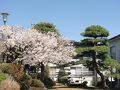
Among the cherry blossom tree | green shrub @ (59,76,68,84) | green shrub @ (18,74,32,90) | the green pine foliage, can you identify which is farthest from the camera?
green shrub @ (59,76,68,84)

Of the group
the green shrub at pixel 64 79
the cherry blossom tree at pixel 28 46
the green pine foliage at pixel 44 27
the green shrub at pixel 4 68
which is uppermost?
the green pine foliage at pixel 44 27

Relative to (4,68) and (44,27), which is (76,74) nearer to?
(44,27)

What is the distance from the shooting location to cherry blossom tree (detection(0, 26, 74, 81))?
28.6 meters

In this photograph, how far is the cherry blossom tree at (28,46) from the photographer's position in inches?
1125

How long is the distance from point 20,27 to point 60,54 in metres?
5.74

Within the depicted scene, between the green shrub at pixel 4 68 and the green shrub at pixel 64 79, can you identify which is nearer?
the green shrub at pixel 4 68

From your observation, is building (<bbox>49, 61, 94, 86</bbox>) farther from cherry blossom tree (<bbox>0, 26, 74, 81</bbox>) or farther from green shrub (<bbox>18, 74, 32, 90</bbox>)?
green shrub (<bbox>18, 74, 32, 90</bbox>)

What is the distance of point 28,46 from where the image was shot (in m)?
29.1

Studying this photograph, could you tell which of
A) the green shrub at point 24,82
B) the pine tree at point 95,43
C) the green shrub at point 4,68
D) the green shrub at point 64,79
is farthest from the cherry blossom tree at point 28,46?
the green shrub at point 64,79

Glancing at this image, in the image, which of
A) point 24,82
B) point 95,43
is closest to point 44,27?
point 95,43

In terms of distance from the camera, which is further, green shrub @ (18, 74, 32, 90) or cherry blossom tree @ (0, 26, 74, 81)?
cherry blossom tree @ (0, 26, 74, 81)

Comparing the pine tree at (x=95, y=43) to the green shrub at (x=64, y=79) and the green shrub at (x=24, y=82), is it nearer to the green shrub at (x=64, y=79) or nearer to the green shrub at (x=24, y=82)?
the green shrub at (x=64, y=79)

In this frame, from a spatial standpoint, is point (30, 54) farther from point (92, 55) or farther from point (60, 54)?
point (92, 55)

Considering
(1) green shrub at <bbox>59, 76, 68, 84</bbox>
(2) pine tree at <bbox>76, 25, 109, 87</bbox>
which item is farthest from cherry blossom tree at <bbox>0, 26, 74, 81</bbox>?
(1) green shrub at <bbox>59, 76, 68, 84</bbox>
